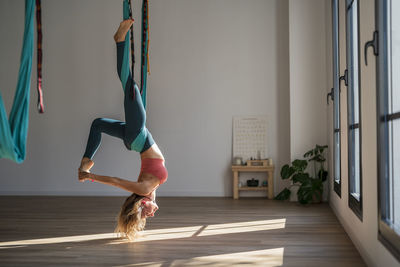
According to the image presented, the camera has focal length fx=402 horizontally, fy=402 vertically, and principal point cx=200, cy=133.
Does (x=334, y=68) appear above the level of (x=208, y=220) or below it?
above

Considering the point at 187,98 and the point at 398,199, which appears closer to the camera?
the point at 398,199

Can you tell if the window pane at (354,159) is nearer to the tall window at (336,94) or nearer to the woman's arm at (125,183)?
the tall window at (336,94)

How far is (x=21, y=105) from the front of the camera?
7.00 ft

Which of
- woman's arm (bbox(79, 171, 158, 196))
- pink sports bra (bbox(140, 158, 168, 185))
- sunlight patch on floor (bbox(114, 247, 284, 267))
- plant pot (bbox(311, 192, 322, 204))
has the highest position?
pink sports bra (bbox(140, 158, 168, 185))

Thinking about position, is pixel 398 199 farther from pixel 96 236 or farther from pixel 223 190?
pixel 223 190

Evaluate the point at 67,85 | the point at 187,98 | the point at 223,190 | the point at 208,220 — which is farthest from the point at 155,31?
the point at 208,220

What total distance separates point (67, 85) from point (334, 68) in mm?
4077

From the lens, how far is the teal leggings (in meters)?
3.03

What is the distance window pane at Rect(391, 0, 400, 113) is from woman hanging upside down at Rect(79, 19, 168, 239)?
1746mm

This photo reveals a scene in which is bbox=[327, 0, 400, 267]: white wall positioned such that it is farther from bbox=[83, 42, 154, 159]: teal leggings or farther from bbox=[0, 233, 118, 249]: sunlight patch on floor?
bbox=[0, 233, 118, 249]: sunlight patch on floor

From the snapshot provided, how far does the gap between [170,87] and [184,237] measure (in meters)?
3.15

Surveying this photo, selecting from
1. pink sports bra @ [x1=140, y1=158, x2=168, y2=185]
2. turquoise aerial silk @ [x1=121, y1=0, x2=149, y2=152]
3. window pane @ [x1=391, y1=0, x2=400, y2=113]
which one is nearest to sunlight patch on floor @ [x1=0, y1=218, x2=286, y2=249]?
pink sports bra @ [x1=140, y1=158, x2=168, y2=185]

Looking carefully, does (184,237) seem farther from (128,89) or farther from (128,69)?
(128,69)

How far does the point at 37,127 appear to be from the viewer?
21.2ft
